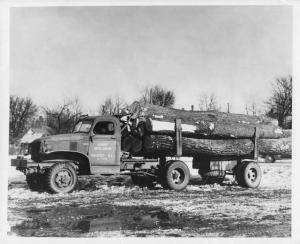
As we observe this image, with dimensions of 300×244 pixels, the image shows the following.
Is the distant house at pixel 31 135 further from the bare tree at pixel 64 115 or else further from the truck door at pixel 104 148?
the truck door at pixel 104 148

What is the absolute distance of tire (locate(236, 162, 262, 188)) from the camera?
47.7ft

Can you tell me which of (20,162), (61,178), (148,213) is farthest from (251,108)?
(20,162)

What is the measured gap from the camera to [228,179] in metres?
16.0

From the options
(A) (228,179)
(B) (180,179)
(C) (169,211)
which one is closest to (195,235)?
(C) (169,211)

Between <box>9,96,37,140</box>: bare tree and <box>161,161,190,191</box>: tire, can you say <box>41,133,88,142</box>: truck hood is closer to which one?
<box>9,96,37,140</box>: bare tree

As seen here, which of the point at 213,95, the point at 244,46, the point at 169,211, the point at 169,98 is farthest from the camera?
the point at 169,98

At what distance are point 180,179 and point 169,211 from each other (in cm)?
316

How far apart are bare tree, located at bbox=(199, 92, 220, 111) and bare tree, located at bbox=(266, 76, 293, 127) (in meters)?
1.42

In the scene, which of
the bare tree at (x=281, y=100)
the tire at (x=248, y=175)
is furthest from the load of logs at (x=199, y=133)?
the bare tree at (x=281, y=100)

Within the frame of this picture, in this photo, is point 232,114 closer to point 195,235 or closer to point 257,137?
point 257,137

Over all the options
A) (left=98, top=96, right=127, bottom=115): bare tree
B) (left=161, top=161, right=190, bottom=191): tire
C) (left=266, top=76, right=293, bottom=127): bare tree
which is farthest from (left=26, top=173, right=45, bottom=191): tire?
(left=266, top=76, right=293, bottom=127): bare tree

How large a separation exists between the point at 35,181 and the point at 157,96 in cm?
398

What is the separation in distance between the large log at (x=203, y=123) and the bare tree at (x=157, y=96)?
0.21 m

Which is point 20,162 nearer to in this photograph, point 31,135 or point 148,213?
point 31,135
